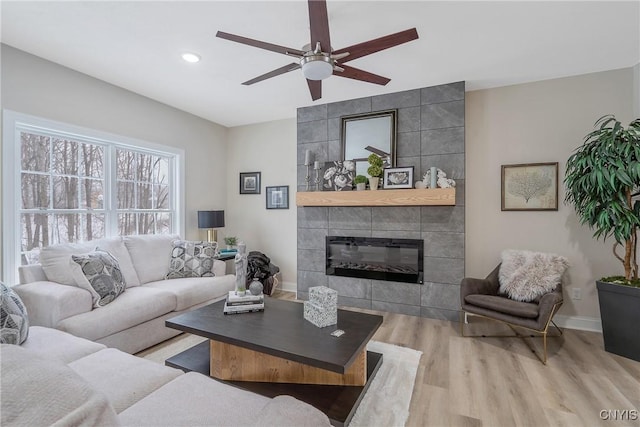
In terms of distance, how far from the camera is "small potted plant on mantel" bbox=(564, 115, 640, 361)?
2.37 metres

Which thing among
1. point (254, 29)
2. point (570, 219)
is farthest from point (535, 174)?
point (254, 29)

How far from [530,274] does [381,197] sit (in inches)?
64.3

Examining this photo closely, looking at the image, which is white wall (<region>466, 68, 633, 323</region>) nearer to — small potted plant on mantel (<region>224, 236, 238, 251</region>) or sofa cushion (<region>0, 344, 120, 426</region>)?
small potted plant on mantel (<region>224, 236, 238, 251</region>)

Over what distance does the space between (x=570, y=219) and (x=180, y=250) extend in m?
4.36

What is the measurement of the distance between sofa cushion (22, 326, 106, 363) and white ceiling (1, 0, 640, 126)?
222 centimetres

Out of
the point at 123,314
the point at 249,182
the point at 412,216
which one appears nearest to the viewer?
the point at 123,314

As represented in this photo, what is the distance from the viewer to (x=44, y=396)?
0.57 metres

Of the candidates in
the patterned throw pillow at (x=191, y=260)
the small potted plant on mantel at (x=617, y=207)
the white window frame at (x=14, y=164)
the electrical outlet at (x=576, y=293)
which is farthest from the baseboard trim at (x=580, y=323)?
the white window frame at (x=14, y=164)

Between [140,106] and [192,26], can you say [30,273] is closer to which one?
[140,106]

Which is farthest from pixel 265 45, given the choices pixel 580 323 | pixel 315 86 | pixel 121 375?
pixel 580 323

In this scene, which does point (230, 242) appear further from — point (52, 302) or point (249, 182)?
point (52, 302)

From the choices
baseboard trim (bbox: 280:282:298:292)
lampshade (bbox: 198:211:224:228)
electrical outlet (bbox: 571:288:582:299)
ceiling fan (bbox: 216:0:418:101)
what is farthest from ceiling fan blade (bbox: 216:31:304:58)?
electrical outlet (bbox: 571:288:582:299)

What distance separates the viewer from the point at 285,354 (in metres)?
1.63

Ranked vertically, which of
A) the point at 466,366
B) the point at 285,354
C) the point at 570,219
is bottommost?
the point at 466,366
